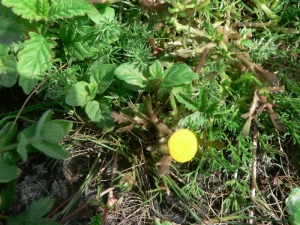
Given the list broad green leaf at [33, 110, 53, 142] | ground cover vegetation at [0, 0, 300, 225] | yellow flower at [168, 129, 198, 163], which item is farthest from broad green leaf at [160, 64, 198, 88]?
broad green leaf at [33, 110, 53, 142]

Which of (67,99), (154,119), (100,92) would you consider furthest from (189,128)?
(67,99)

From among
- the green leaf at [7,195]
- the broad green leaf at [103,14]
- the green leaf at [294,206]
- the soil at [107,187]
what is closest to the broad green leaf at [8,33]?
the broad green leaf at [103,14]

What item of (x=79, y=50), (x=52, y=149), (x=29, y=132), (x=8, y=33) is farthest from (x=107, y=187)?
(x=8, y=33)

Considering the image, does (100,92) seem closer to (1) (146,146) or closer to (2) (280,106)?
(1) (146,146)

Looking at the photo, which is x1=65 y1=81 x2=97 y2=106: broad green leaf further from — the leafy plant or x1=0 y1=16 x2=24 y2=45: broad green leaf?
x1=0 y1=16 x2=24 y2=45: broad green leaf

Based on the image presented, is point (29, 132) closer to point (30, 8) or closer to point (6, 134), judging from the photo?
point (6, 134)
